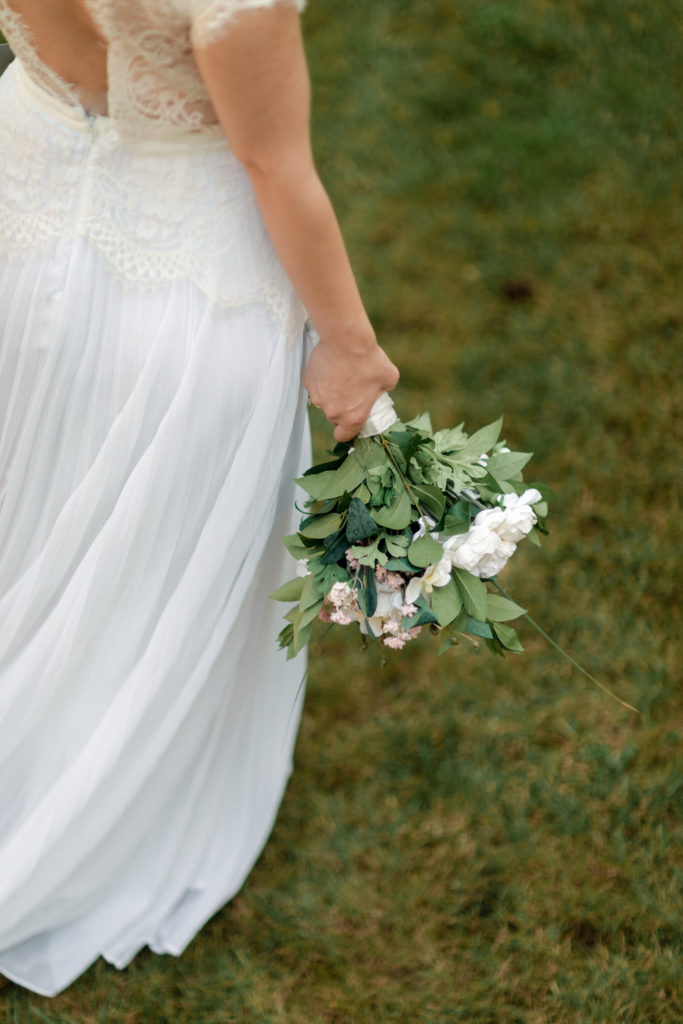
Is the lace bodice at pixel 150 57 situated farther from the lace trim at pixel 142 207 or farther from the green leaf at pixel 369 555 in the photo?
the green leaf at pixel 369 555

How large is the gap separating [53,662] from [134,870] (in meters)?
0.61

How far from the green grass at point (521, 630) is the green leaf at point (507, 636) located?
824mm

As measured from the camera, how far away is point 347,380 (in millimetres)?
1574

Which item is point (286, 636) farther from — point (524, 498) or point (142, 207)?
point (142, 207)

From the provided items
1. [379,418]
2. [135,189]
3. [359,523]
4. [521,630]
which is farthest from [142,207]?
[521,630]

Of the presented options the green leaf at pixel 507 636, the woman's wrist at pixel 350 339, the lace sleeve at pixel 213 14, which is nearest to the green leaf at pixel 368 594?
the green leaf at pixel 507 636

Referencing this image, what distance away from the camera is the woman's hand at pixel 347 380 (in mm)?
1560

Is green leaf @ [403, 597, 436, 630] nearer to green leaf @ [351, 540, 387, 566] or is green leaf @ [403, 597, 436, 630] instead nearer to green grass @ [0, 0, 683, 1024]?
green leaf @ [351, 540, 387, 566]

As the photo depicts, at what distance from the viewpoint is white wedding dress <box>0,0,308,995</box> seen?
1.54 meters

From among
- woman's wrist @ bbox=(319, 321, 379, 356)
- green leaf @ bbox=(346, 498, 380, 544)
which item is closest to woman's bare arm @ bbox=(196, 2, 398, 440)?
woman's wrist @ bbox=(319, 321, 379, 356)

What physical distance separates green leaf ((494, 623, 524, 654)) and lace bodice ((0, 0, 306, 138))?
3.16ft

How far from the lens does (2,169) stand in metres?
1.65

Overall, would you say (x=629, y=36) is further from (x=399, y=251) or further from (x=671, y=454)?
(x=671, y=454)

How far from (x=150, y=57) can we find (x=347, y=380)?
1.82 ft
